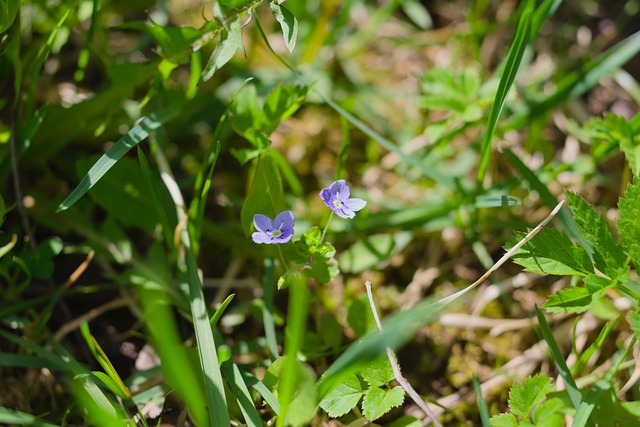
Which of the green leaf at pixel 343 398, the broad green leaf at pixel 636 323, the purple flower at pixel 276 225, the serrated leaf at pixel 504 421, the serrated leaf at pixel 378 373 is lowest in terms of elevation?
the serrated leaf at pixel 504 421

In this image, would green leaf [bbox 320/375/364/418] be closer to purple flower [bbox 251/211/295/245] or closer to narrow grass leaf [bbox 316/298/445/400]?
narrow grass leaf [bbox 316/298/445/400]

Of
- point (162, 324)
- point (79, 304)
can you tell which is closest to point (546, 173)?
point (162, 324)

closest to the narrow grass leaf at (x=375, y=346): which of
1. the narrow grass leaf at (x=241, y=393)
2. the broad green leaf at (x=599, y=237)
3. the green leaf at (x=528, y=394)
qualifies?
the narrow grass leaf at (x=241, y=393)

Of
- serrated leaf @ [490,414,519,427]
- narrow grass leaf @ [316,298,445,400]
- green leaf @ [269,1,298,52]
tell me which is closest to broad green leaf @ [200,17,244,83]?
green leaf @ [269,1,298,52]

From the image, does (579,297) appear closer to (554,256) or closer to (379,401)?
(554,256)

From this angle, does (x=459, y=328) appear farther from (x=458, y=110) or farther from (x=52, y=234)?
(x=52, y=234)

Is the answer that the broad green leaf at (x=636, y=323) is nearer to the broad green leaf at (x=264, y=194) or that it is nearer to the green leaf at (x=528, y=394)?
the green leaf at (x=528, y=394)
